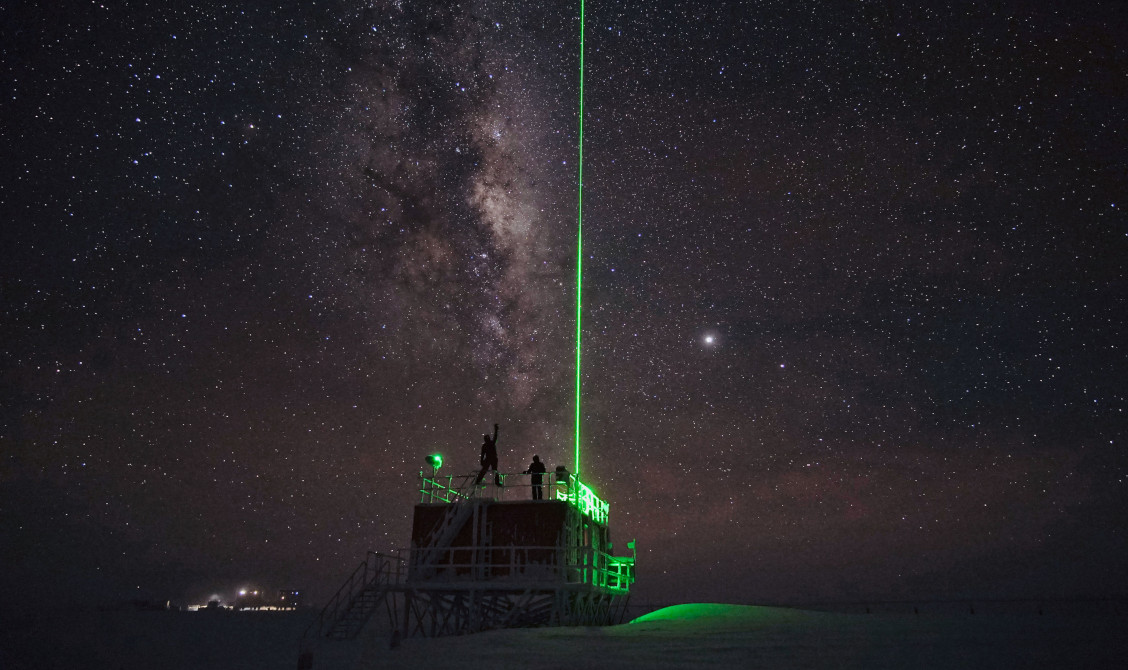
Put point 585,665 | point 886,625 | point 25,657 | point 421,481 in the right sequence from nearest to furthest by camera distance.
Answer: point 585,665
point 886,625
point 421,481
point 25,657

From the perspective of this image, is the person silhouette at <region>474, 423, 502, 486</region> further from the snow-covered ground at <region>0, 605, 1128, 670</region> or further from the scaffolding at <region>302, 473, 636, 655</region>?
the snow-covered ground at <region>0, 605, 1128, 670</region>

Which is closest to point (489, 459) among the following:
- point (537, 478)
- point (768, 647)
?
point (537, 478)

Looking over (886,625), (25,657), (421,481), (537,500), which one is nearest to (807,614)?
(886,625)

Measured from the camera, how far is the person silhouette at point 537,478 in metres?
24.3

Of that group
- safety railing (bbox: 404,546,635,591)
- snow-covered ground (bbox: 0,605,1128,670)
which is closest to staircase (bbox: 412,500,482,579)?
safety railing (bbox: 404,546,635,591)

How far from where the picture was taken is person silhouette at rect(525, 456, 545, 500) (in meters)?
24.3

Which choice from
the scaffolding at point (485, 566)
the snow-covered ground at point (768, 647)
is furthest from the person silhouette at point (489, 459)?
the snow-covered ground at point (768, 647)

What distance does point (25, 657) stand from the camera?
38.5 meters

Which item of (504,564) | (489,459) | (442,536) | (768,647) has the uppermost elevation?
(489,459)

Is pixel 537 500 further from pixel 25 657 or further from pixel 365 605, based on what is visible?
pixel 25 657

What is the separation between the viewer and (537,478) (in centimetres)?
2448

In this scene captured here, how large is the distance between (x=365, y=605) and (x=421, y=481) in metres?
4.40

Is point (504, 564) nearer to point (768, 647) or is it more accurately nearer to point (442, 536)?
point (442, 536)

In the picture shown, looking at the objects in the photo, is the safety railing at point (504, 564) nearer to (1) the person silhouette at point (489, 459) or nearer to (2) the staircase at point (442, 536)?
(2) the staircase at point (442, 536)
